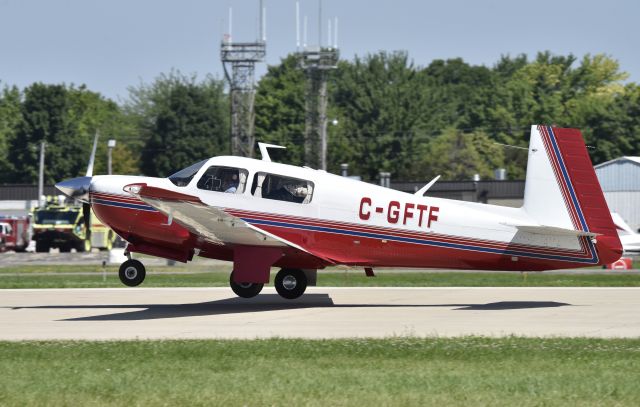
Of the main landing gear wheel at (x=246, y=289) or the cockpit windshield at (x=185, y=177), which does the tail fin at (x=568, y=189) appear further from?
the cockpit windshield at (x=185, y=177)

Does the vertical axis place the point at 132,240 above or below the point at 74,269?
above

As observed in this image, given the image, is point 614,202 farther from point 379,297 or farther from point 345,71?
point 345,71

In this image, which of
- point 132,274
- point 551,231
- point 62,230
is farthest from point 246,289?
point 62,230

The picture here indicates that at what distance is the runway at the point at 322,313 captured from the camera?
1623cm

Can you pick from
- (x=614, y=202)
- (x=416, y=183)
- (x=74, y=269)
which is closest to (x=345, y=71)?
(x=416, y=183)

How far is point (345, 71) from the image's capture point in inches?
5310

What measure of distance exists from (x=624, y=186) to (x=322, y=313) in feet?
175

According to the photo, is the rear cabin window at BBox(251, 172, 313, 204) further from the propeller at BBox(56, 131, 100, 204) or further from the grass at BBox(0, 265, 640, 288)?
the grass at BBox(0, 265, 640, 288)

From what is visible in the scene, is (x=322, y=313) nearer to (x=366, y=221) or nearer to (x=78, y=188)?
(x=366, y=221)

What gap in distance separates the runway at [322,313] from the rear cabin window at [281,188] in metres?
2.17

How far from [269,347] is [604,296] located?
10092mm

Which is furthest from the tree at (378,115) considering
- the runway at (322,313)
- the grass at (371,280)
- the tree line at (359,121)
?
the runway at (322,313)

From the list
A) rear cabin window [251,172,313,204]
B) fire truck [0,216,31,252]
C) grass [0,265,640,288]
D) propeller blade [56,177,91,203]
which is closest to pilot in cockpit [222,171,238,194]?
rear cabin window [251,172,313,204]

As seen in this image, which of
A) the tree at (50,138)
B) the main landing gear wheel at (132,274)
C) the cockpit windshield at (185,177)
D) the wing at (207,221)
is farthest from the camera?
the tree at (50,138)
